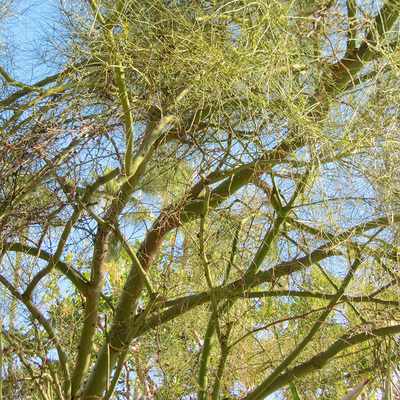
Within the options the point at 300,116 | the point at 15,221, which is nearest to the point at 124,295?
the point at 15,221

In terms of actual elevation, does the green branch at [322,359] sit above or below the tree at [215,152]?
below

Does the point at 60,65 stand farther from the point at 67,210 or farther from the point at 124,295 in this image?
the point at 124,295

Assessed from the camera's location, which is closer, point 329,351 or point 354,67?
point 329,351

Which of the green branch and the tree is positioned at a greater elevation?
the tree

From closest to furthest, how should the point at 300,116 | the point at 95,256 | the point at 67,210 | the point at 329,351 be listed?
the point at 300,116, the point at 329,351, the point at 95,256, the point at 67,210

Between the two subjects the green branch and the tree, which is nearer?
the tree

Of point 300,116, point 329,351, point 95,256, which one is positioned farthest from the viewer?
point 95,256

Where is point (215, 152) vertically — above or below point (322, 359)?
above

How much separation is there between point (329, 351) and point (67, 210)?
746 mm

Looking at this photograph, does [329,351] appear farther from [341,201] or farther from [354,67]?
[354,67]

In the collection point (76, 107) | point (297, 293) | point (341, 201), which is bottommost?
point (297, 293)

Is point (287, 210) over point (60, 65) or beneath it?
beneath

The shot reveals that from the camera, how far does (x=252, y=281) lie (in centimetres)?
112

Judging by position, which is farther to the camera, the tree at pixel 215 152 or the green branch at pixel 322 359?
the green branch at pixel 322 359
